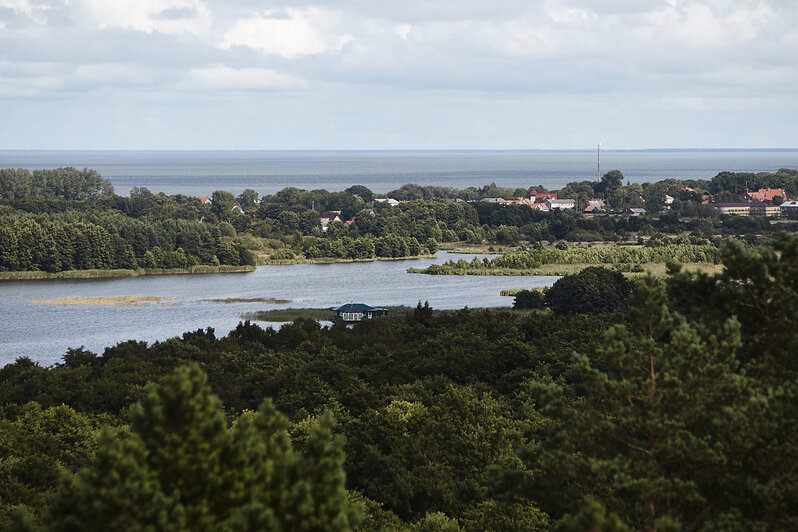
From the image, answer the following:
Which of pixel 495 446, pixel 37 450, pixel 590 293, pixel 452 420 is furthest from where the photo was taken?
pixel 590 293

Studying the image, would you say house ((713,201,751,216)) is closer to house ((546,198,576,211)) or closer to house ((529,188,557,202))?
house ((546,198,576,211))

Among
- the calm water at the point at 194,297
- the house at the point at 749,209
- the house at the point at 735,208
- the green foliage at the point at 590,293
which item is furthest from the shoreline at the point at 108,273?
the house at the point at 749,209

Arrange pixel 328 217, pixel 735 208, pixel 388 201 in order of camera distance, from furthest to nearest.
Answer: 1. pixel 388 201
2. pixel 735 208
3. pixel 328 217

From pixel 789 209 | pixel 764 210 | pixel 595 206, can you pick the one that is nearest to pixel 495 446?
pixel 789 209

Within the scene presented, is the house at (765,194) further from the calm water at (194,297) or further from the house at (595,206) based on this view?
the calm water at (194,297)

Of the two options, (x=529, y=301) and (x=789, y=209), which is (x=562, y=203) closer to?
(x=789, y=209)

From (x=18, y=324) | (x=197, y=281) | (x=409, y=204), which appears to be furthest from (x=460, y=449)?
(x=409, y=204)
